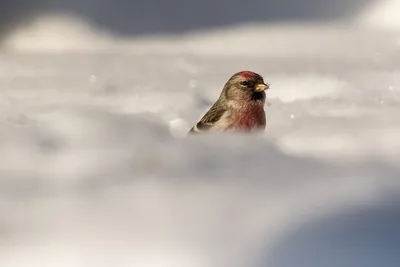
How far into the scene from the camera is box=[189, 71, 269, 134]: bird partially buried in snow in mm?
1078

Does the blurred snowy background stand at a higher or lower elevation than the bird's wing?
lower

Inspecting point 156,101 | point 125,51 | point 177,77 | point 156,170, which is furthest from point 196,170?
point 125,51

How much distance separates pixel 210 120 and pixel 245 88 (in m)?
0.11

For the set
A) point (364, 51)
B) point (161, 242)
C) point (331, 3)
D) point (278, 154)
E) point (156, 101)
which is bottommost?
point (161, 242)

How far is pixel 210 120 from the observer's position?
1086mm

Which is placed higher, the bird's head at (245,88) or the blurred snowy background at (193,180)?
the bird's head at (245,88)

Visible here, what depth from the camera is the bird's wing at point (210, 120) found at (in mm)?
1054

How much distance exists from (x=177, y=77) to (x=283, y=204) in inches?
31.6

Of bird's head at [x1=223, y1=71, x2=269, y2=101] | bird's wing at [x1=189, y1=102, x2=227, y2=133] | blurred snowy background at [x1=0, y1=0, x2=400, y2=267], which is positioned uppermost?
bird's head at [x1=223, y1=71, x2=269, y2=101]

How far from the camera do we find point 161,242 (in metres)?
0.65

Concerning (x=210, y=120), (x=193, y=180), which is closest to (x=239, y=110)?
(x=210, y=120)

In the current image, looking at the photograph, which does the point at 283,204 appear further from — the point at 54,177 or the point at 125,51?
the point at 125,51

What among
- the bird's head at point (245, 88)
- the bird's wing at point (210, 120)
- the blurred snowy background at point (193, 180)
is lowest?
the blurred snowy background at point (193, 180)

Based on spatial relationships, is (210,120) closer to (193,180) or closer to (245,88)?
(245,88)
